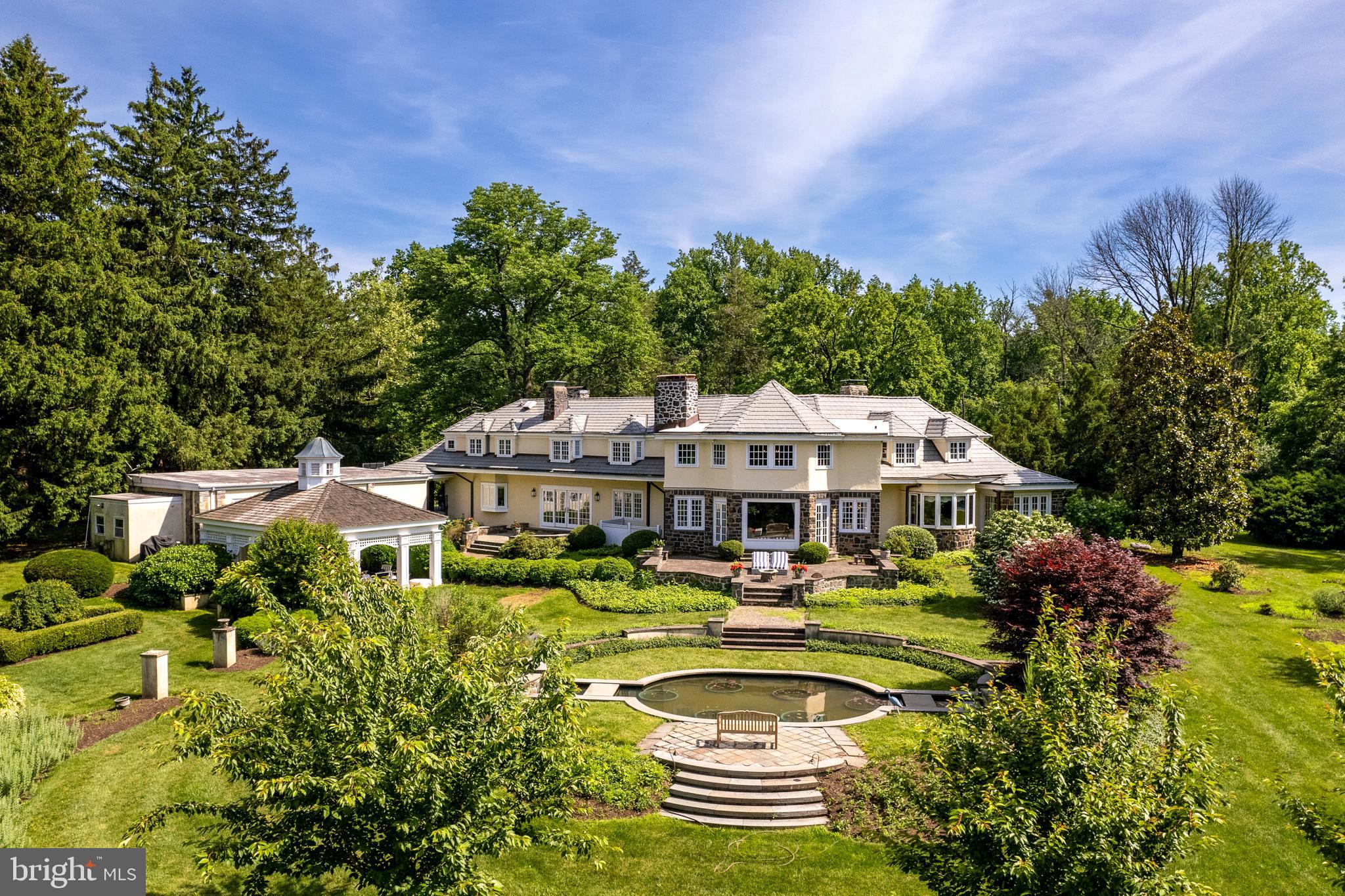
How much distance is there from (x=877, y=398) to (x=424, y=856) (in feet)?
111

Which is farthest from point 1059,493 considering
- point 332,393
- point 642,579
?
point 332,393

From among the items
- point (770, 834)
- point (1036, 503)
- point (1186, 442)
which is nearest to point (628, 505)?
point (1036, 503)

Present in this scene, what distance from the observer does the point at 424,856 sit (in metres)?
7.26

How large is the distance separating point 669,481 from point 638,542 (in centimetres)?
289

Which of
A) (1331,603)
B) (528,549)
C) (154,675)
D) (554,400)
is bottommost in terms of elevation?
(154,675)

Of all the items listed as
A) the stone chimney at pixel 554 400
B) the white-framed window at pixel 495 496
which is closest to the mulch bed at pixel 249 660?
the white-framed window at pixel 495 496

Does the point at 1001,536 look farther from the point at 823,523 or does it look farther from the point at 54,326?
the point at 54,326

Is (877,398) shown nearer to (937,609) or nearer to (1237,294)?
(937,609)

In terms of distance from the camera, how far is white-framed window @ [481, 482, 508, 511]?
1528 inches

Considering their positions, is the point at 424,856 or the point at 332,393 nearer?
the point at 424,856

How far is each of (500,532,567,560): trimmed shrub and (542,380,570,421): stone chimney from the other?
843 centimetres

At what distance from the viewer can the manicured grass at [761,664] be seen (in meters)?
19.3

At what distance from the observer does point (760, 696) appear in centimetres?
1859

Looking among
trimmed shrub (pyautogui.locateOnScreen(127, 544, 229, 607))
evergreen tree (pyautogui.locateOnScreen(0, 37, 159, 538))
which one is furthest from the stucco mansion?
evergreen tree (pyautogui.locateOnScreen(0, 37, 159, 538))
